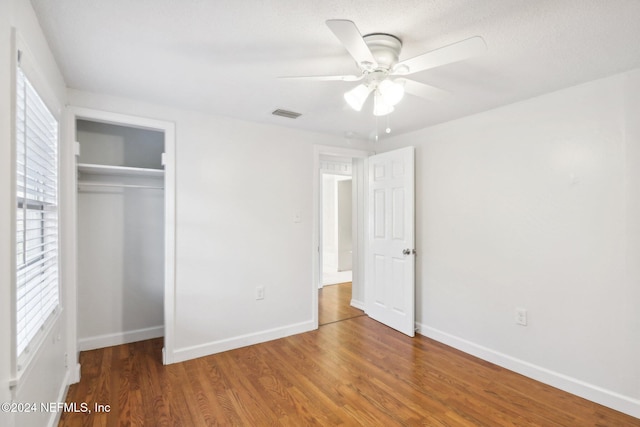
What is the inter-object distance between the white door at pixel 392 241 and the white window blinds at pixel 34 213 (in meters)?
3.09

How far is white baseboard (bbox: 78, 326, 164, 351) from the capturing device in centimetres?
305

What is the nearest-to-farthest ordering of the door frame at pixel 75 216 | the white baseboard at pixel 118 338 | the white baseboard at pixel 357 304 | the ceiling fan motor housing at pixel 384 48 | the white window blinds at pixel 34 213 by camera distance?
the white window blinds at pixel 34 213 < the ceiling fan motor housing at pixel 384 48 < the door frame at pixel 75 216 < the white baseboard at pixel 118 338 < the white baseboard at pixel 357 304

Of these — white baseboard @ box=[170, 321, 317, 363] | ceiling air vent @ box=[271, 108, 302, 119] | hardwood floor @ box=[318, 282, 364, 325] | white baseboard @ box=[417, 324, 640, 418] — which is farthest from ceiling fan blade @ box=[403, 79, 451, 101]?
hardwood floor @ box=[318, 282, 364, 325]

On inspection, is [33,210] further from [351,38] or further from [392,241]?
[392,241]

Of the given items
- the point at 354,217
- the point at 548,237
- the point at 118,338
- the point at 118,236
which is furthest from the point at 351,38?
the point at 118,338

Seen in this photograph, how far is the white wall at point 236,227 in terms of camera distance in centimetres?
290

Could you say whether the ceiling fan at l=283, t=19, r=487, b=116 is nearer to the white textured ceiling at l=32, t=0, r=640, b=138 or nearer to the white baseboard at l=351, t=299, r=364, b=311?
the white textured ceiling at l=32, t=0, r=640, b=138

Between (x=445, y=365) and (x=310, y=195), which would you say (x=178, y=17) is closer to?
(x=310, y=195)

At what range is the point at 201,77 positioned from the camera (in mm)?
2230

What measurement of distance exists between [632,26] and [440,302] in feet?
8.57

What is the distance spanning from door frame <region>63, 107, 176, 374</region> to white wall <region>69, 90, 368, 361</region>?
5cm

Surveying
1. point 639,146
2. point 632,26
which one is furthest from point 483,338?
point 632,26

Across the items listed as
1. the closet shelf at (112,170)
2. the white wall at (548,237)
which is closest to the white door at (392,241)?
the white wall at (548,237)

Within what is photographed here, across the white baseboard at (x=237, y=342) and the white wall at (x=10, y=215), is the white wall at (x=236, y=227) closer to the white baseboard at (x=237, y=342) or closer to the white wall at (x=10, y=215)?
the white baseboard at (x=237, y=342)
